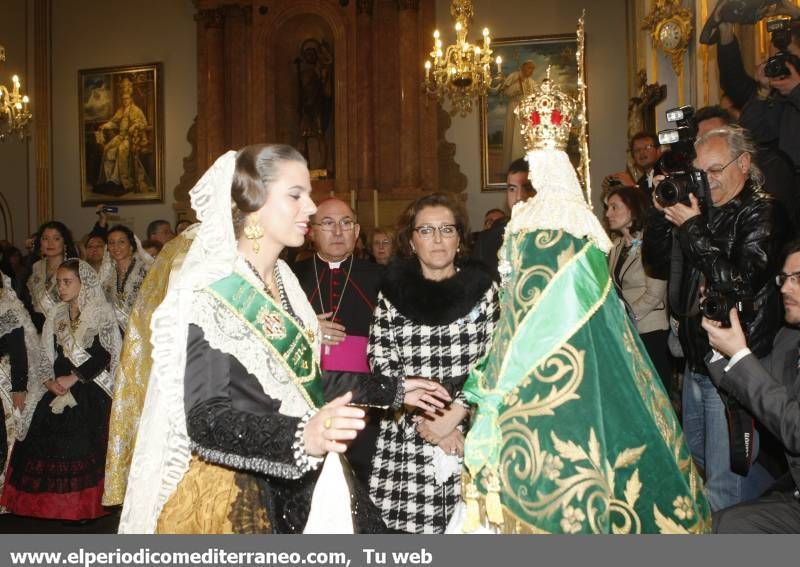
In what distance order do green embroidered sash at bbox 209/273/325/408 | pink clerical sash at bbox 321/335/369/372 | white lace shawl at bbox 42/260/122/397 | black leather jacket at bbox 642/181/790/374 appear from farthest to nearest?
white lace shawl at bbox 42/260/122/397 < pink clerical sash at bbox 321/335/369/372 < black leather jacket at bbox 642/181/790/374 < green embroidered sash at bbox 209/273/325/408

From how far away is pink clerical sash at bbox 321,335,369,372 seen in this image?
3.92 metres

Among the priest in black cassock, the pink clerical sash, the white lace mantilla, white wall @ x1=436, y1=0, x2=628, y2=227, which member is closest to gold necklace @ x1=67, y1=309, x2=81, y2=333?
the priest in black cassock

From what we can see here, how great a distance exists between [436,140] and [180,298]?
33.0ft

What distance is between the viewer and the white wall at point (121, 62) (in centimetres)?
1308

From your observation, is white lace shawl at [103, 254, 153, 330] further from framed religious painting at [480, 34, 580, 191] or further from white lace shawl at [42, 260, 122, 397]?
Result: framed religious painting at [480, 34, 580, 191]

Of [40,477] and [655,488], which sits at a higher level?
[655,488]

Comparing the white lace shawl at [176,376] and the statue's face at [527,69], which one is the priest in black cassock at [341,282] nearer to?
the white lace shawl at [176,376]

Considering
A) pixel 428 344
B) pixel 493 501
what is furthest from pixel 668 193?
pixel 493 501

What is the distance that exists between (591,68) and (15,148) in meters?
10.3

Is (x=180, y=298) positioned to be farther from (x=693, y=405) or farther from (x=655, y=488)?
(x=693, y=405)

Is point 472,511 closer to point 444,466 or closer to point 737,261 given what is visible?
point 444,466

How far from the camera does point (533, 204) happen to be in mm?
2354

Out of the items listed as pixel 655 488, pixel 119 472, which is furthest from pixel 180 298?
pixel 119 472

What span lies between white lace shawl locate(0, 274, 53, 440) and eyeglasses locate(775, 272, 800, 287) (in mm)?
→ 4468
